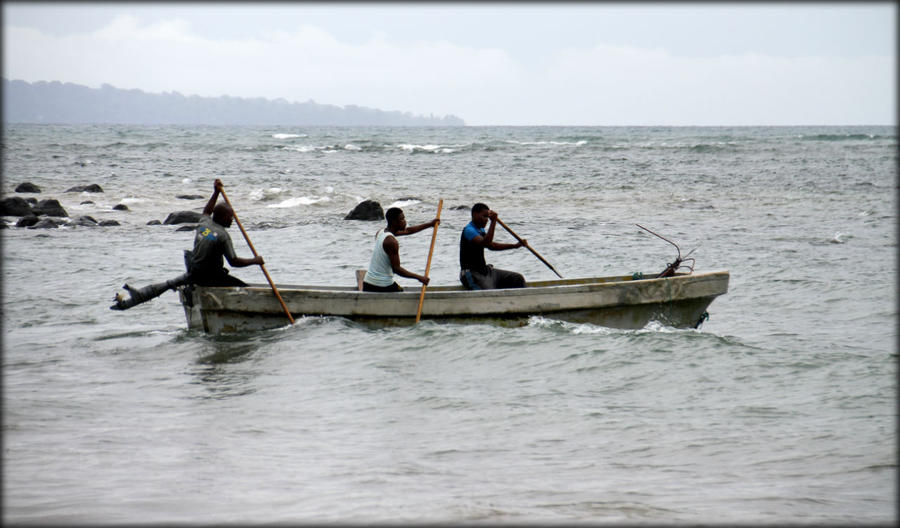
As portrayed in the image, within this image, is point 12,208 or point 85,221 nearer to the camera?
point 85,221

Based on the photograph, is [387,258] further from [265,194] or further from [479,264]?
[265,194]

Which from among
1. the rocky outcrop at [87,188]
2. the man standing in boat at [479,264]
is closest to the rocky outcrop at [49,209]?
the rocky outcrop at [87,188]

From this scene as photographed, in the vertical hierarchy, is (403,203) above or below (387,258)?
above

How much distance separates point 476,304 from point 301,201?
58.9 ft

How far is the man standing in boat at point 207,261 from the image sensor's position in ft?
32.8

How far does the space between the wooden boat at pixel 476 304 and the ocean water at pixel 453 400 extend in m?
0.18

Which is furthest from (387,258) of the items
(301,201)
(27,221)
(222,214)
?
(301,201)

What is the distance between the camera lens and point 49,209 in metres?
22.3

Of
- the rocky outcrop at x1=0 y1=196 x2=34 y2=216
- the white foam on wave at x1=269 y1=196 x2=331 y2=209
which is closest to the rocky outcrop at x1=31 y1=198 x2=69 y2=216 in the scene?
the rocky outcrop at x1=0 y1=196 x2=34 y2=216

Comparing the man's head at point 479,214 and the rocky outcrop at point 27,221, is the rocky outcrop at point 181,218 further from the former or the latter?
the man's head at point 479,214

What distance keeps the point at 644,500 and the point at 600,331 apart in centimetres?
494

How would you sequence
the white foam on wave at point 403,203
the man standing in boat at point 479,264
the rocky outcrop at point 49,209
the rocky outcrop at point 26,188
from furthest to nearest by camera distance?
1. the rocky outcrop at point 26,188
2. the white foam on wave at point 403,203
3. the rocky outcrop at point 49,209
4. the man standing in boat at point 479,264

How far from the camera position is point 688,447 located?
6.53m

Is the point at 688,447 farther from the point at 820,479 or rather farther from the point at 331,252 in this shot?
the point at 331,252
